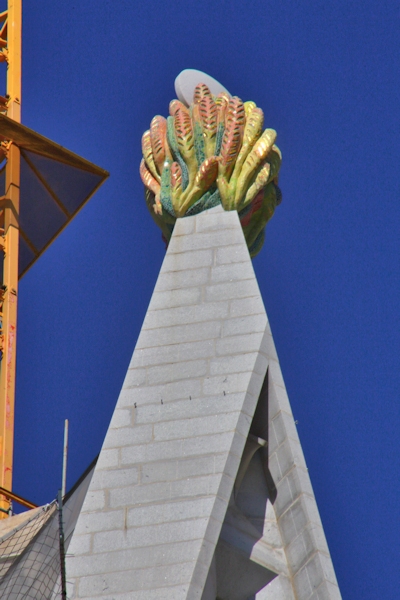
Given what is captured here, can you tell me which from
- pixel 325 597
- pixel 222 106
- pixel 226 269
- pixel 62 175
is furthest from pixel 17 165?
pixel 325 597

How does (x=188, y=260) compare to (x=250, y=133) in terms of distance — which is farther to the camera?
(x=250, y=133)

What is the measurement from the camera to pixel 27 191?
27578mm

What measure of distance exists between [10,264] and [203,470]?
10074mm

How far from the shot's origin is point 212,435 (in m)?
17.3

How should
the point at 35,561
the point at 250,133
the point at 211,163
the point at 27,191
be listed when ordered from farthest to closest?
1. the point at 27,191
2. the point at 250,133
3. the point at 211,163
4. the point at 35,561

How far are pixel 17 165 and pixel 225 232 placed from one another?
847 centimetres

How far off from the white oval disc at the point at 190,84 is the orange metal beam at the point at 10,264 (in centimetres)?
553

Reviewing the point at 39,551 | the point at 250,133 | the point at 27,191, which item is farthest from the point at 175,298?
the point at 27,191

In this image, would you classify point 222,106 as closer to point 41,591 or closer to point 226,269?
point 226,269

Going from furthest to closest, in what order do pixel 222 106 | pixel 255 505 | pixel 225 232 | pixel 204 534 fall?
1. pixel 222 106
2. pixel 225 232
3. pixel 255 505
4. pixel 204 534

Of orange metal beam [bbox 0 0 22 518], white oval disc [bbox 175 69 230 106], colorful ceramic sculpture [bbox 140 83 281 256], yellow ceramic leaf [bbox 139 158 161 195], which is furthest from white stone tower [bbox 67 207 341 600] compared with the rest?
orange metal beam [bbox 0 0 22 518]

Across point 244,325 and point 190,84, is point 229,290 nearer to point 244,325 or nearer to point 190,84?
point 244,325

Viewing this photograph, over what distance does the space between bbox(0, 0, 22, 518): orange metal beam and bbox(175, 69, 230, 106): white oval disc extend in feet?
18.1

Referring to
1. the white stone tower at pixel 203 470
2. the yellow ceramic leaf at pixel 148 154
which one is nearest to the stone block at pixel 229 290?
the white stone tower at pixel 203 470
